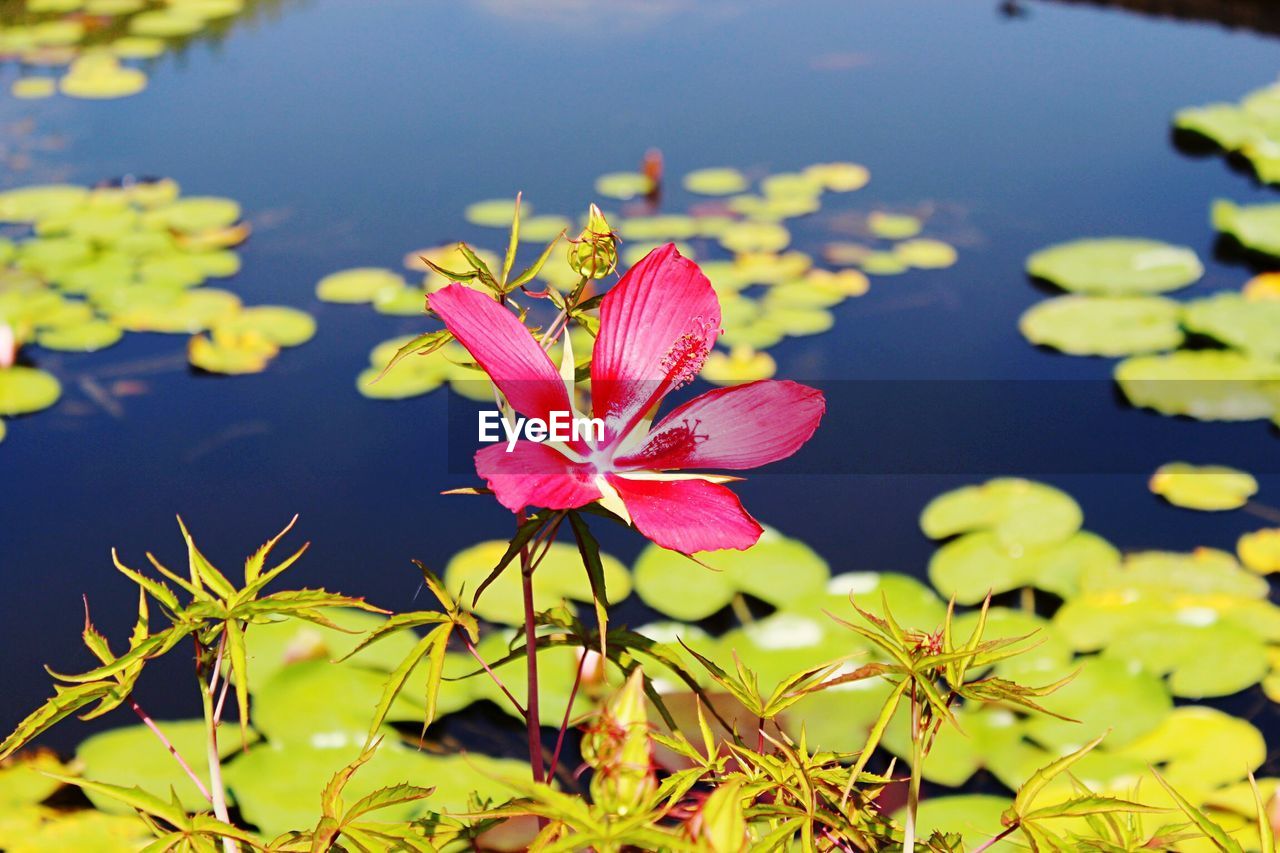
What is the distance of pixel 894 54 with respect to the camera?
3881mm

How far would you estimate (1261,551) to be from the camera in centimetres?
173

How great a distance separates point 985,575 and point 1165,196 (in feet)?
5.50

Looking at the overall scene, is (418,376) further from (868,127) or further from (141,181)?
(868,127)

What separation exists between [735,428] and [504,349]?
0.48 feet

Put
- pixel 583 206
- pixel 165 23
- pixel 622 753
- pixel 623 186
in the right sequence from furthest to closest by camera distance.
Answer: pixel 165 23 < pixel 623 186 < pixel 583 206 < pixel 622 753

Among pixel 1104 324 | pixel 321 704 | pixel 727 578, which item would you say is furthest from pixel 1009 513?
pixel 321 704

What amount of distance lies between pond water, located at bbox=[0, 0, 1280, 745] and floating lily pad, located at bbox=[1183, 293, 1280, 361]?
0.16 meters

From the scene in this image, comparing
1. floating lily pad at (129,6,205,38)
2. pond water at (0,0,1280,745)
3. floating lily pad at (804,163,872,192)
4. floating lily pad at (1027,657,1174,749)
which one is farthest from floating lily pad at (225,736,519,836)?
floating lily pad at (129,6,205,38)

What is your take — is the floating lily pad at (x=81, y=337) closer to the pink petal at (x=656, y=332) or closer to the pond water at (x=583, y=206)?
the pond water at (x=583, y=206)

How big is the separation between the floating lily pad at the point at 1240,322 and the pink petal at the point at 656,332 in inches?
73.4

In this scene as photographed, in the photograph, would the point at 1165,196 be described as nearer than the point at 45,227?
No

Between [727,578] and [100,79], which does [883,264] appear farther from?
[100,79]

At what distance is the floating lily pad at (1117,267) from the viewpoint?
2.46m

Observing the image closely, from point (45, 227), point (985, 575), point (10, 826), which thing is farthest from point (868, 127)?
point (10, 826)
